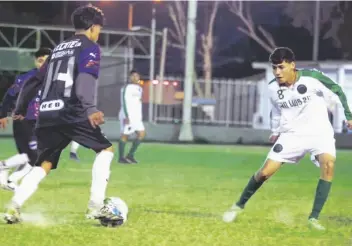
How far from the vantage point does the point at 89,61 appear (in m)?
8.24

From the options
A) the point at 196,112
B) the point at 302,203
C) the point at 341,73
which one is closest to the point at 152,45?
the point at 196,112

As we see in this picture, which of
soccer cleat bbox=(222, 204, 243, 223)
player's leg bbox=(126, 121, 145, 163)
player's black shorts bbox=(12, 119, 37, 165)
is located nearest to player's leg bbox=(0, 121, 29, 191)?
player's black shorts bbox=(12, 119, 37, 165)

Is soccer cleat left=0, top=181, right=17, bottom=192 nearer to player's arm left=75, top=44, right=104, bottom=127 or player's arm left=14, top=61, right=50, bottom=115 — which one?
player's arm left=14, top=61, right=50, bottom=115

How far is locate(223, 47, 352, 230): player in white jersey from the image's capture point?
919 cm

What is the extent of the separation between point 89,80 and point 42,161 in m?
1.00

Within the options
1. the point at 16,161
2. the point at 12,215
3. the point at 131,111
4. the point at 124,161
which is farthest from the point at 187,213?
the point at 131,111

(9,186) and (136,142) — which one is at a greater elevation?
(136,142)

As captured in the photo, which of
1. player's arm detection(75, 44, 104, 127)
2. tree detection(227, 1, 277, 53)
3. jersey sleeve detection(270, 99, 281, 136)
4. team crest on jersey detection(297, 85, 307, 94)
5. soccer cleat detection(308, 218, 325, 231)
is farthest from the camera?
tree detection(227, 1, 277, 53)

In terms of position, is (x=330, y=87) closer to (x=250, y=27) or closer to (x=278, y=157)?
(x=278, y=157)

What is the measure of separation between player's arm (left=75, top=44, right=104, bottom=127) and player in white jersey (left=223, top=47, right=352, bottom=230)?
187 centimetres

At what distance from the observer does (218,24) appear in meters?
57.4

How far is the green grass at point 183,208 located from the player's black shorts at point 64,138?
0.67 m

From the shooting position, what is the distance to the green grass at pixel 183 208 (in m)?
7.86

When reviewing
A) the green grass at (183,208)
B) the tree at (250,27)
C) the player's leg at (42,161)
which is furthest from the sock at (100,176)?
the tree at (250,27)
